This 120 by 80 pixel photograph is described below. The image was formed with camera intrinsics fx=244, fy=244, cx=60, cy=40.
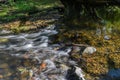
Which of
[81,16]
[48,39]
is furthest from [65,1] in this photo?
[48,39]

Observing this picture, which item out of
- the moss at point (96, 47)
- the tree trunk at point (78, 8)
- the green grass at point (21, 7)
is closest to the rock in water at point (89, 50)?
the moss at point (96, 47)

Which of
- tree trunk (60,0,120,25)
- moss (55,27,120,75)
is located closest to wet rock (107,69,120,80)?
moss (55,27,120,75)

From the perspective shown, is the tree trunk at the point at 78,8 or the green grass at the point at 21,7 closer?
the tree trunk at the point at 78,8

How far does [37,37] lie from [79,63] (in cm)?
338

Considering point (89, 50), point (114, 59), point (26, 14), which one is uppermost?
point (26, 14)

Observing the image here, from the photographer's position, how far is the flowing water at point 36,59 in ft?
22.8

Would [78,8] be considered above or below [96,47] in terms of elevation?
above

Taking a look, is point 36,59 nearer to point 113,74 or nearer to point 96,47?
point 96,47

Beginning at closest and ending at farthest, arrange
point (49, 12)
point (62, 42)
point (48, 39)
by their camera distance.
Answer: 1. point (62, 42)
2. point (48, 39)
3. point (49, 12)

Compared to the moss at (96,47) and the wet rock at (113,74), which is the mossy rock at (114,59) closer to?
the moss at (96,47)

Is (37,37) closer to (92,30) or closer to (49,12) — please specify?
(92,30)

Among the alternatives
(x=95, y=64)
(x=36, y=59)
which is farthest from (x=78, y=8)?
(x=95, y=64)

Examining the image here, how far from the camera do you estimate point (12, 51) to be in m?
8.94

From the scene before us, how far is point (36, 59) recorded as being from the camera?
26.3ft
